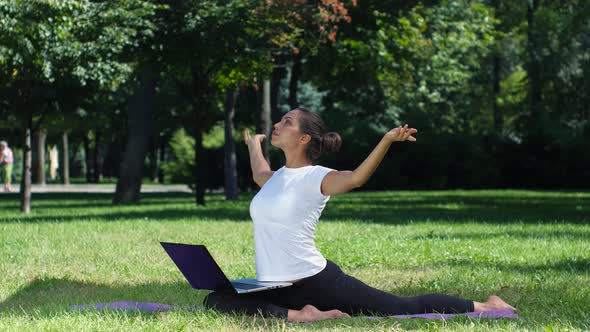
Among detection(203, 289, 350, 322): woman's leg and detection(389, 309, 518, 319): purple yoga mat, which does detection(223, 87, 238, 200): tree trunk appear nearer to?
detection(203, 289, 350, 322): woman's leg

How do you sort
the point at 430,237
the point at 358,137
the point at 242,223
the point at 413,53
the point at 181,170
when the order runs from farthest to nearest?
1. the point at 181,170
2. the point at 358,137
3. the point at 413,53
4. the point at 242,223
5. the point at 430,237

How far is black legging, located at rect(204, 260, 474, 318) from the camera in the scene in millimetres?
6734

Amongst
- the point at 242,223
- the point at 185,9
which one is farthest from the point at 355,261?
the point at 185,9

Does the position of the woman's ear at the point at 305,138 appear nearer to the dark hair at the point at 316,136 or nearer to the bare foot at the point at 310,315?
the dark hair at the point at 316,136

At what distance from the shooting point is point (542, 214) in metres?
20.8

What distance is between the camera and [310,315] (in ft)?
21.8

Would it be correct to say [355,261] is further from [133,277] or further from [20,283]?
[20,283]

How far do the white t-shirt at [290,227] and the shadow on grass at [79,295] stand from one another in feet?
4.20

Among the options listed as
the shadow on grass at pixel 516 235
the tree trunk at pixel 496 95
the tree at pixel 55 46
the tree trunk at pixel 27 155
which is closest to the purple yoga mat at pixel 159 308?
the shadow on grass at pixel 516 235

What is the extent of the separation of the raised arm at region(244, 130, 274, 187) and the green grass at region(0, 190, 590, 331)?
118 centimetres

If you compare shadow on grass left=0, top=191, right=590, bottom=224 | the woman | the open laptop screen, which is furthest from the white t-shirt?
shadow on grass left=0, top=191, right=590, bottom=224

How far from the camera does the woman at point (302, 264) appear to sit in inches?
265

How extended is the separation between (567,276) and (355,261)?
2.42 meters

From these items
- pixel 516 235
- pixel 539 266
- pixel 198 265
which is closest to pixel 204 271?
pixel 198 265
